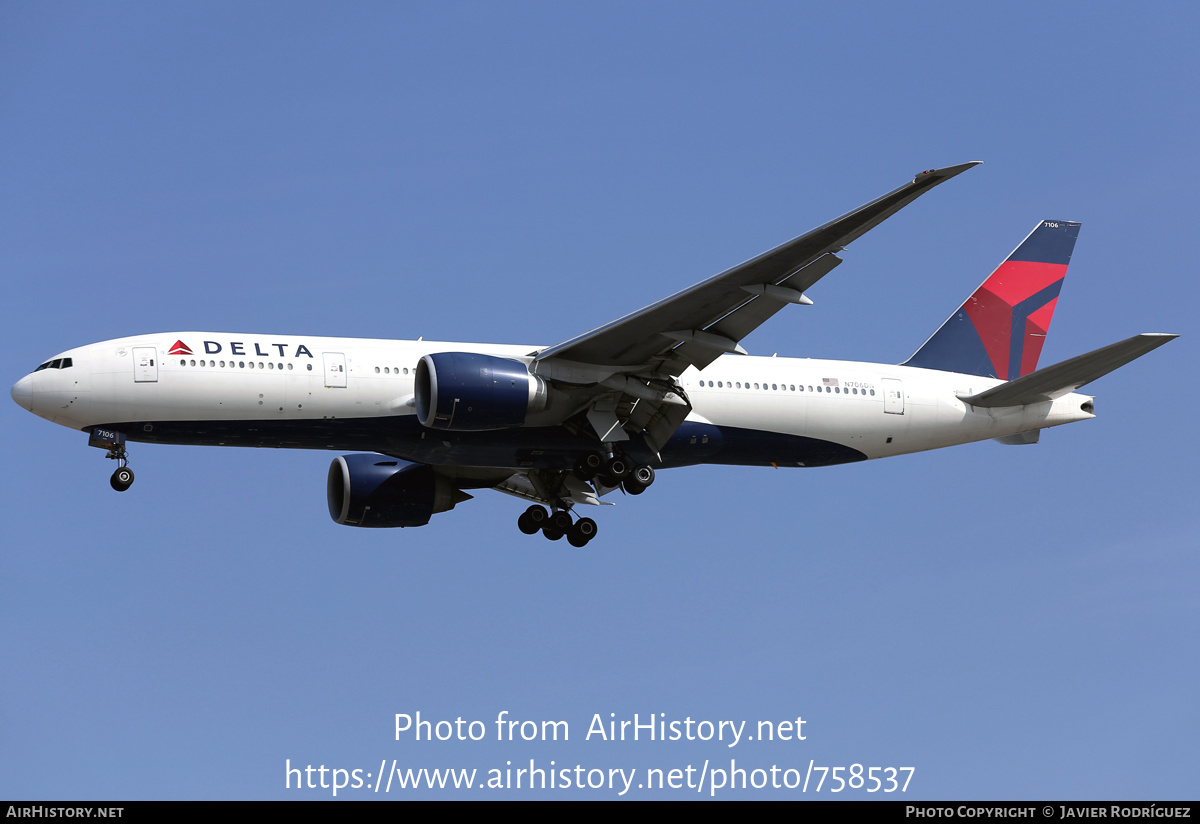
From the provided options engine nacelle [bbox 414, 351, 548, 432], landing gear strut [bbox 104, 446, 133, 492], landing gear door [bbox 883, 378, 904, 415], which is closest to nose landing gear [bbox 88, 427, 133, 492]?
landing gear strut [bbox 104, 446, 133, 492]

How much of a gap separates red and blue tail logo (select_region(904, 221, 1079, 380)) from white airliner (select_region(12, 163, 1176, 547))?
0.12 metres

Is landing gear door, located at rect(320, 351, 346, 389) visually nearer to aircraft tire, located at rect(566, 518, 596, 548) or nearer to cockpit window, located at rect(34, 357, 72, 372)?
cockpit window, located at rect(34, 357, 72, 372)

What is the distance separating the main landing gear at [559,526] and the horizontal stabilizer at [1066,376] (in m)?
9.36

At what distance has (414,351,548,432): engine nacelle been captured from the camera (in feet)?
92.2

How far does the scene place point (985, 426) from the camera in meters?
33.7

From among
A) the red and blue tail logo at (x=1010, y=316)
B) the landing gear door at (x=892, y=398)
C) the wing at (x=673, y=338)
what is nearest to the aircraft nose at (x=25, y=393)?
the wing at (x=673, y=338)

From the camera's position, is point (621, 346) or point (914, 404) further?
point (914, 404)

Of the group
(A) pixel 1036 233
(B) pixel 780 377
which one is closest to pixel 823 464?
(B) pixel 780 377

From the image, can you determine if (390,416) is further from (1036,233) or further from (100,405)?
(1036,233)

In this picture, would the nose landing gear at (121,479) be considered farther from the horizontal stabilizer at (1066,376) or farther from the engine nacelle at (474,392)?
the horizontal stabilizer at (1066,376)

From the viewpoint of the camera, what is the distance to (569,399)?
29.9m
